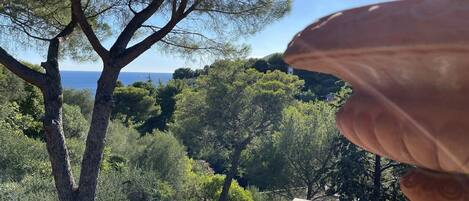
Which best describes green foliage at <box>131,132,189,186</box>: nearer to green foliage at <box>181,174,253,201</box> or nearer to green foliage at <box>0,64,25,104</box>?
green foliage at <box>181,174,253,201</box>

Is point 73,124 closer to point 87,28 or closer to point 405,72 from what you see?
point 87,28

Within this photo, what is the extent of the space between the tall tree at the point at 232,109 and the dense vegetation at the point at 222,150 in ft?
0.09

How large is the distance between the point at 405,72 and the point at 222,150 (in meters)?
13.8

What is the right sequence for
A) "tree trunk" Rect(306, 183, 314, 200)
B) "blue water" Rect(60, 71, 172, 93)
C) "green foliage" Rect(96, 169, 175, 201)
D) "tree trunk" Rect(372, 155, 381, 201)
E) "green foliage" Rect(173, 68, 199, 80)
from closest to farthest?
"green foliage" Rect(96, 169, 175, 201) < "tree trunk" Rect(372, 155, 381, 201) < "tree trunk" Rect(306, 183, 314, 200) < "blue water" Rect(60, 71, 172, 93) < "green foliage" Rect(173, 68, 199, 80)

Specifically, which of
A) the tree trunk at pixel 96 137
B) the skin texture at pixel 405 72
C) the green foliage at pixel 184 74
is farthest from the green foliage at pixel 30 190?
the green foliage at pixel 184 74

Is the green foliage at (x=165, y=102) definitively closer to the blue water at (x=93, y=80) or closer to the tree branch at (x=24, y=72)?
the blue water at (x=93, y=80)

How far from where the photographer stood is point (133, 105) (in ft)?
66.6

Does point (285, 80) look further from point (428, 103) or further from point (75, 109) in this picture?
point (428, 103)

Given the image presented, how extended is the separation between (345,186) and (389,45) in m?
7.78

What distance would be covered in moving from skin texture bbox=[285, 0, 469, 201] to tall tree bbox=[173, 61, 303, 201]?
41.4ft

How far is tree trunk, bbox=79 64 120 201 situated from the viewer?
4.20 metres

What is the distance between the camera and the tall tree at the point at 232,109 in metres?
13.8

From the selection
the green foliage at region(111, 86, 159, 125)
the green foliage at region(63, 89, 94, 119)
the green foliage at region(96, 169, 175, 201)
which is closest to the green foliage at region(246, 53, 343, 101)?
the green foliage at region(111, 86, 159, 125)

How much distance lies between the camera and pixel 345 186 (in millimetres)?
8242
